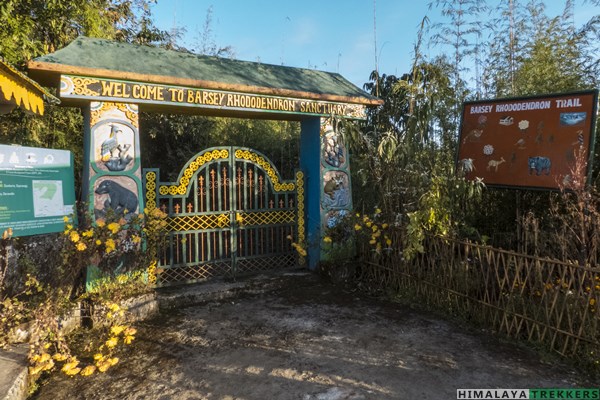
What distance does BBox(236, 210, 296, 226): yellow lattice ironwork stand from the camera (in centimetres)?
597

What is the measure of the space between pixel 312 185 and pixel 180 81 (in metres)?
2.50

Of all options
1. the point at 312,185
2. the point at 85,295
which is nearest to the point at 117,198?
the point at 85,295

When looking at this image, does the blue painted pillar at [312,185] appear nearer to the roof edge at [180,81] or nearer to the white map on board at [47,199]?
the roof edge at [180,81]

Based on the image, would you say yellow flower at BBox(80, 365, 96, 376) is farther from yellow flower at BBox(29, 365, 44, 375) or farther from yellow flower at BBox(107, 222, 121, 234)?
yellow flower at BBox(107, 222, 121, 234)

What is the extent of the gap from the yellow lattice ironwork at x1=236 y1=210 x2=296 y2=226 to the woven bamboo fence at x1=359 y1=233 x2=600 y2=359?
1651mm

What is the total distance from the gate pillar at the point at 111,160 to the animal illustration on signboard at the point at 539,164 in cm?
520

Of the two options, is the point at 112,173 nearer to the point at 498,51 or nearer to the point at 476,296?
the point at 476,296

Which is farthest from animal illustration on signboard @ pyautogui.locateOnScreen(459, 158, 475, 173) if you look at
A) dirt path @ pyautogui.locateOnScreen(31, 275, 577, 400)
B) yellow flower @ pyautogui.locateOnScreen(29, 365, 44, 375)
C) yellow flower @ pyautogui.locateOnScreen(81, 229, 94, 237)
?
yellow flower @ pyautogui.locateOnScreen(29, 365, 44, 375)

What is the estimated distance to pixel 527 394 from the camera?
3066 millimetres

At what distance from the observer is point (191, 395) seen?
3.08 m

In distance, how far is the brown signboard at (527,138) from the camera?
5137 millimetres

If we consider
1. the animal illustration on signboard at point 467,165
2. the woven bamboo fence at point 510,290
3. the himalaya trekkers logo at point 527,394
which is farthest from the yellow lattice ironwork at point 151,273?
the animal illustration on signboard at point 467,165

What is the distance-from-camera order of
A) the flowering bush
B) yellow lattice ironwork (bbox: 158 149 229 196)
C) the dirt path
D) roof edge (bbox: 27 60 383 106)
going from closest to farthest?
the dirt path < roof edge (bbox: 27 60 383 106) < yellow lattice ironwork (bbox: 158 149 229 196) < the flowering bush

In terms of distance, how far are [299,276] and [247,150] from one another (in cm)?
203
